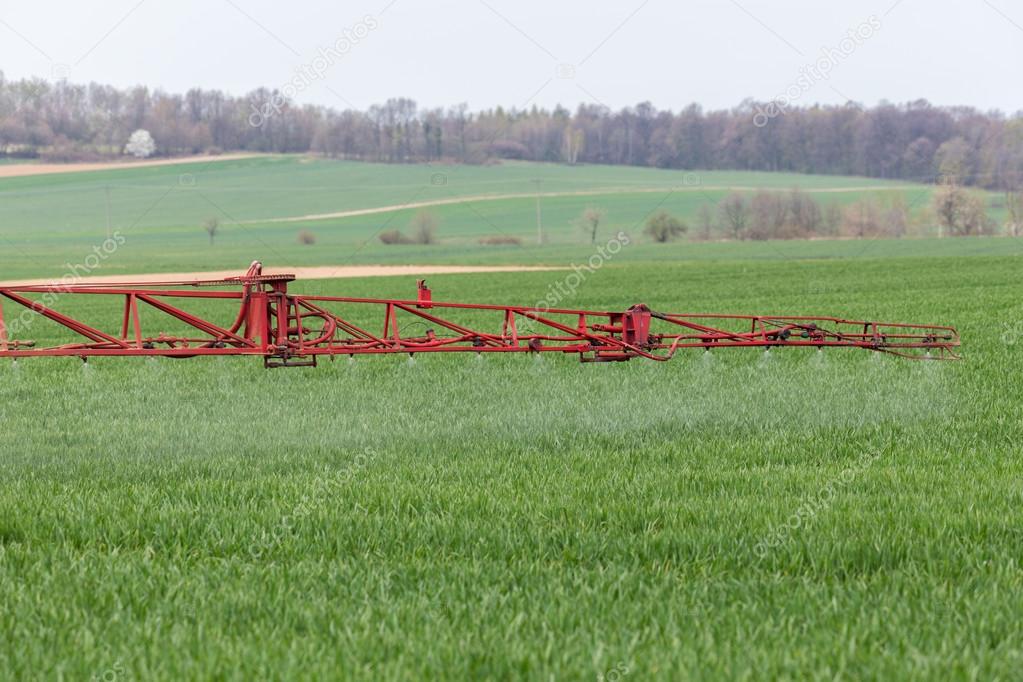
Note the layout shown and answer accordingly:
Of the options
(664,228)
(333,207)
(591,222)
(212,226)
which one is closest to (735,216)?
(664,228)

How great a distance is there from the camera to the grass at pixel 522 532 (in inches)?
198

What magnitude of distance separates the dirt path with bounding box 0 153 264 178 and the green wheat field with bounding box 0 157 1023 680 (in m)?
104

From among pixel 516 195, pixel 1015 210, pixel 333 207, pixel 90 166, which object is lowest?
pixel 333 207

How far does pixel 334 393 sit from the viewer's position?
573 inches

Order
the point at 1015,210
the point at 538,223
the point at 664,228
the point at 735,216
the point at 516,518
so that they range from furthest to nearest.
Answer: the point at 538,223, the point at 735,216, the point at 664,228, the point at 1015,210, the point at 516,518

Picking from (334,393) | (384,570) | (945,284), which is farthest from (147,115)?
(384,570)

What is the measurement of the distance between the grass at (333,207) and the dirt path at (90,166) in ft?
2.58

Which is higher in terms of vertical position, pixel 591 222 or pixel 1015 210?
pixel 1015 210

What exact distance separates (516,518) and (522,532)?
358 mm

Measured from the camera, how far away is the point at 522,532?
694 cm

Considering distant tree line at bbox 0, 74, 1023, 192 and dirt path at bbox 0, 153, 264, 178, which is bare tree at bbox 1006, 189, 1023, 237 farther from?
dirt path at bbox 0, 153, 264, 178

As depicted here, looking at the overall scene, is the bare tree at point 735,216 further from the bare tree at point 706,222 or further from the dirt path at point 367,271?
the dirt path at point 367,271

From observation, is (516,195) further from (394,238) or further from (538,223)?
(394,238)

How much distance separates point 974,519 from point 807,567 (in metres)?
1.51
